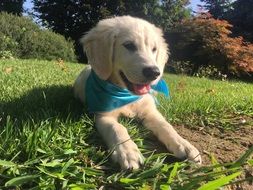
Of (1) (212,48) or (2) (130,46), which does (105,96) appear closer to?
(2) (130,46)

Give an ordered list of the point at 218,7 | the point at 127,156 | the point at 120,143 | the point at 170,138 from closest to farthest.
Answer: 1. the point at 127,156
2. the point at 120,143
3. the point at 170,138
4. the point at 218,7

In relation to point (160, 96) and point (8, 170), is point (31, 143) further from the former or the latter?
point (160, 96)

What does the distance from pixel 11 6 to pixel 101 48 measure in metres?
25.6

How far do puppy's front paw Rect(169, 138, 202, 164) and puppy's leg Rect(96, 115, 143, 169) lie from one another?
279mm

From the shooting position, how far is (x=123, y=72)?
12.1 ft

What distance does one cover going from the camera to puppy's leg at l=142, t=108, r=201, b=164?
2953 mm

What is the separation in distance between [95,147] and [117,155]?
0.80ft

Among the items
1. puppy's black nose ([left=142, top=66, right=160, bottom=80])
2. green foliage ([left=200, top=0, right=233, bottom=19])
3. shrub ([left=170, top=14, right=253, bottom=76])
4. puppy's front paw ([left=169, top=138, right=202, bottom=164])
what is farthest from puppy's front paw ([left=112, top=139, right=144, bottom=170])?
green foliage ([left=200, top=0, right=233, bottom=19])

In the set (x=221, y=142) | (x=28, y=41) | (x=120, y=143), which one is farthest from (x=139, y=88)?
(x=28, y=41)

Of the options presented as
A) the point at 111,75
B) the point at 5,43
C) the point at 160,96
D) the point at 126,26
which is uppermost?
the point at 126,26

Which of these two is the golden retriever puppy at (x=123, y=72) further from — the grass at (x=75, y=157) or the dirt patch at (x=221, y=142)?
the dirt patch at (x=221, y=142)

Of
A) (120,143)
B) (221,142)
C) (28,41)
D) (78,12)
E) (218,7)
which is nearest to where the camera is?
(120,143)

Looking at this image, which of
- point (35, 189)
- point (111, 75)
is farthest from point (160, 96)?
point (35, 189)

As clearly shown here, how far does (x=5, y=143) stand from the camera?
273 centimetres
